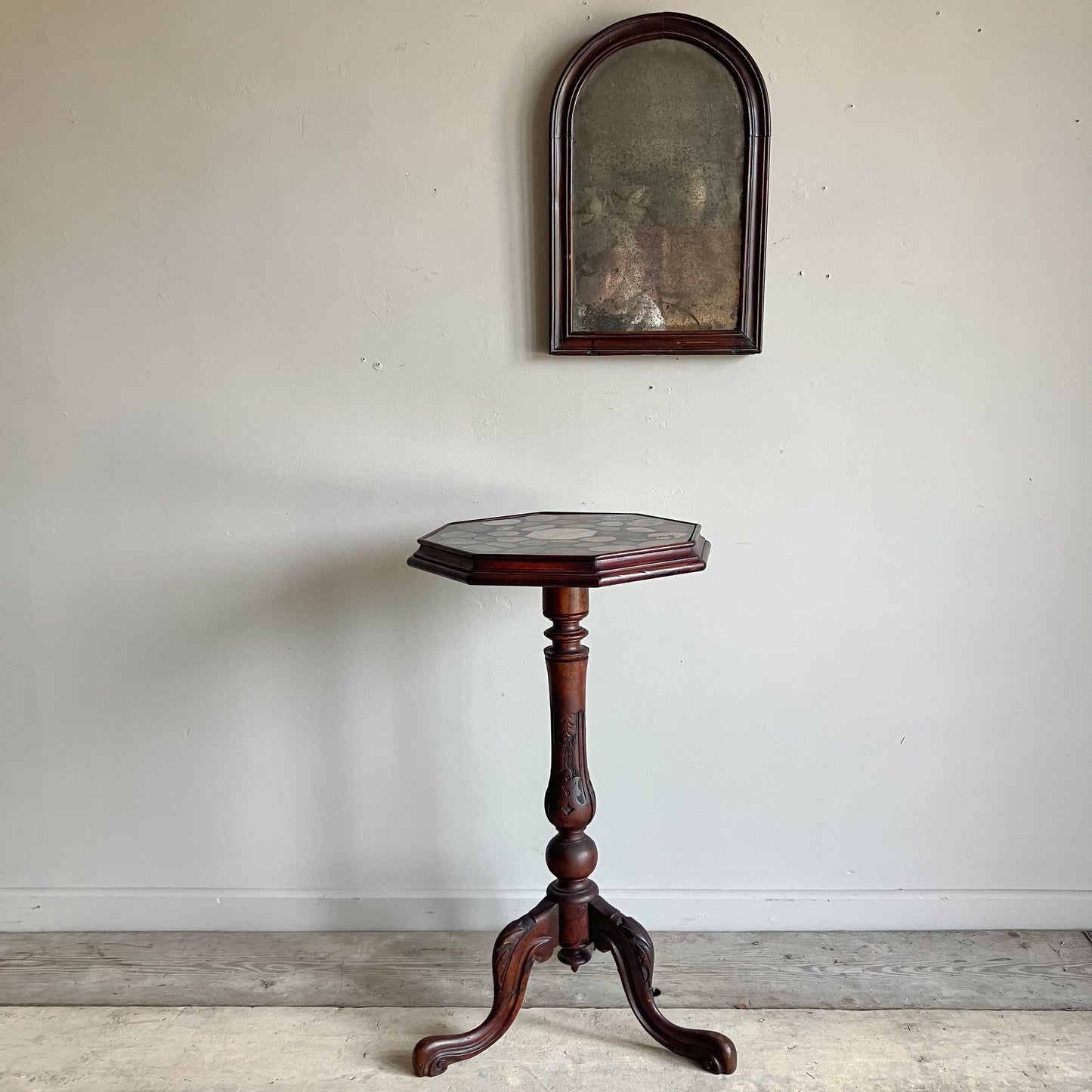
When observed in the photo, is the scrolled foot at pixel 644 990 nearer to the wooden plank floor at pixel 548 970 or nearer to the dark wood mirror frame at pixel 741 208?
the wooden plank floor at pixel 548 970

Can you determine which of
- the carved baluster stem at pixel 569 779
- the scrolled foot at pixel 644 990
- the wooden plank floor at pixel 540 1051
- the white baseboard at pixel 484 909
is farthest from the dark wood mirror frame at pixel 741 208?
the wooden plank floor at pixel 540 1051

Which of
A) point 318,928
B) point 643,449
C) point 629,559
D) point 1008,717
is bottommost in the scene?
point 318,928

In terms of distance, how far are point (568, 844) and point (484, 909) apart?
57cm

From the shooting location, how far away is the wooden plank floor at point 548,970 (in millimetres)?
2062

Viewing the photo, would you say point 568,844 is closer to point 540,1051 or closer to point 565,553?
point 540,1051

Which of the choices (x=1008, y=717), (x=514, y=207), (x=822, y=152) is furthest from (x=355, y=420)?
(x=1008, y=717)

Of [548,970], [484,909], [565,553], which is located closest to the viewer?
[565,553]

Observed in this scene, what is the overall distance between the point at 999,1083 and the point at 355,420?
6.50ft

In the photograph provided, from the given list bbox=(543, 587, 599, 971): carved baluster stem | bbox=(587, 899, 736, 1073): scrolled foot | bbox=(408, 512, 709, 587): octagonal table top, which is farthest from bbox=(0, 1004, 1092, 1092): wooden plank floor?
bbox=(408, 512, 709, 587): octagonal table top

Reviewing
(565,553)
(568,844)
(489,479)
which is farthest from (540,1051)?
(489,479)

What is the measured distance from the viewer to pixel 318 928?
236 cm

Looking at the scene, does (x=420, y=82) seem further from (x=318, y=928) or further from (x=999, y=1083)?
(x=999, y=1083)

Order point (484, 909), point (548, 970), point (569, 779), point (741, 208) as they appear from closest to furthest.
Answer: point (569, 779)
point (741, 208)
point (548, 970)
point (484, 909)

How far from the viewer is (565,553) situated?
157cm
